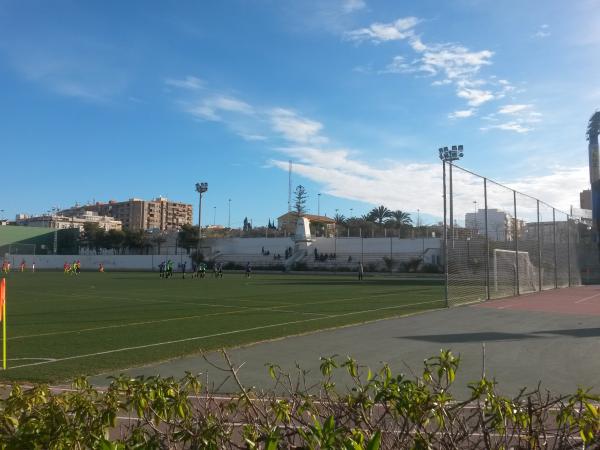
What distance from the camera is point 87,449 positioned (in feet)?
8.84

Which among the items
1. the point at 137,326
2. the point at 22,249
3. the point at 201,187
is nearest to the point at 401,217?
the point at 201,187

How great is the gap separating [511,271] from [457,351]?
19.6m

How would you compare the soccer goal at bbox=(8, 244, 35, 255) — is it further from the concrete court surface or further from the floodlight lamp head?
the concrete court surface

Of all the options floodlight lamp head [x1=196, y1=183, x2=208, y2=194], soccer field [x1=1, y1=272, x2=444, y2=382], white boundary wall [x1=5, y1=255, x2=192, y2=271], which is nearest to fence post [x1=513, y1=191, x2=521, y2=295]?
soccer field [x1=1, y1=272, x2=444, y2=382]

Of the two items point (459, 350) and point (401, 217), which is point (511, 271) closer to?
point (459, 350)

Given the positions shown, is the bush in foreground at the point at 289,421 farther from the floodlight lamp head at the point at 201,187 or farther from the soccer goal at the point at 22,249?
the soccer goal at the point at 22,249

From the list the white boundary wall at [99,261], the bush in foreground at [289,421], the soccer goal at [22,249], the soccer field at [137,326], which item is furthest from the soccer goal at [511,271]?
the soccer goal at [22,249]

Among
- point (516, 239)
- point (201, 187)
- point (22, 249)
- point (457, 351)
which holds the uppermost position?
point (201, 187)

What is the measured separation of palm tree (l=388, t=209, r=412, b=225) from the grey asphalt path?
102 metres

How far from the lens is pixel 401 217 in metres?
118

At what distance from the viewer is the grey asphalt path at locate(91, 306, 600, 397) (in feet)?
27.6

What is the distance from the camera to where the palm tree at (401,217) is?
11762 centimetres

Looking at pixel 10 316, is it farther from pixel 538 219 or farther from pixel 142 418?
pixel 538 219

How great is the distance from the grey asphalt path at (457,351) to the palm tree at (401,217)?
101766mm
